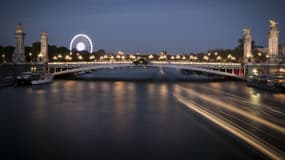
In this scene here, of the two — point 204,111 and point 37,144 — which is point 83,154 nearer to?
point 37,144

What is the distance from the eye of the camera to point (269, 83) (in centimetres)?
4150

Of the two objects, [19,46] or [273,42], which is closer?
[273,42]

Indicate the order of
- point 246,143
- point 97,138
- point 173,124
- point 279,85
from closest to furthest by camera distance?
point 246,143 < point 97,138 < point 173,124 < point 279,85

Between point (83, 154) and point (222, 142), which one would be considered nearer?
point (83, 154)

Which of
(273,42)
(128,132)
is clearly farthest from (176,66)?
(128,132)

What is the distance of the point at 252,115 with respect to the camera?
21719 millimetres

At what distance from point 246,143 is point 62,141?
21.4 ft

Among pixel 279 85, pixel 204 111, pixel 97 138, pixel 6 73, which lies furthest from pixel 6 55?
pixel 97 138

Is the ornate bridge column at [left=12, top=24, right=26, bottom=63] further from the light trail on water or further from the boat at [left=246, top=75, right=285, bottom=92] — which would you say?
the light trail on water

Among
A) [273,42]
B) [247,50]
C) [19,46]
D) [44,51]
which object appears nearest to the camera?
[273,42]

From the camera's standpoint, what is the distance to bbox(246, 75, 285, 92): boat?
3881 centimetres

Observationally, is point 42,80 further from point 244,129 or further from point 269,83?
point 244,129

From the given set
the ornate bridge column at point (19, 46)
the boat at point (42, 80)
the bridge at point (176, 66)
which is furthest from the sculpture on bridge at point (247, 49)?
the ornate bridge column at point (19, 46)

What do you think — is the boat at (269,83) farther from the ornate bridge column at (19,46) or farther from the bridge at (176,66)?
the ornate bridge column at (19,46)
